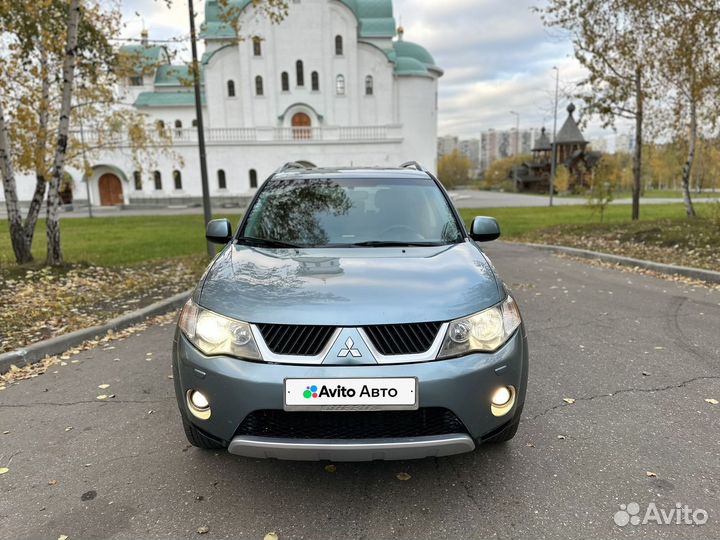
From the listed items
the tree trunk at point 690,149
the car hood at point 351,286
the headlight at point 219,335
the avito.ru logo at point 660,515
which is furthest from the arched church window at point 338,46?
the avito.ru logo at point 660,515

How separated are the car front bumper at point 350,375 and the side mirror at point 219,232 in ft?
4.98

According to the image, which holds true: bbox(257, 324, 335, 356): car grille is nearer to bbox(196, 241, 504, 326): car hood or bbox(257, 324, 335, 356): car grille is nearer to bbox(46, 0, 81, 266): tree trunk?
bbox(196, 241, 504, 326): car hood

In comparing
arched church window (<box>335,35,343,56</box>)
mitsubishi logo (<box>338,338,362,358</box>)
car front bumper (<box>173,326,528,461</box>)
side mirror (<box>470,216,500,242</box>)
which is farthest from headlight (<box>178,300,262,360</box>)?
arched church window (<box>335,35,343,56</box>)

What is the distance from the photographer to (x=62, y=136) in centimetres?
831

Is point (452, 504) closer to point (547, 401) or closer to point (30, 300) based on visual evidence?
point (547, 401)

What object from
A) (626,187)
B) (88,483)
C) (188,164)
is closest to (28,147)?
(88,483)

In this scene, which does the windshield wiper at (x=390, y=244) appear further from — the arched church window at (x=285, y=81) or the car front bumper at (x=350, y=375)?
the arched church window at (x=285, y=81)

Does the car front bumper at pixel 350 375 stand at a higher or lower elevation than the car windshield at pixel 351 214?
lower

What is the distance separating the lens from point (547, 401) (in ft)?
12.1

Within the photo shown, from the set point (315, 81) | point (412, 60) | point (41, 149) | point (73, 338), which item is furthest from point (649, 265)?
point (412, 60)

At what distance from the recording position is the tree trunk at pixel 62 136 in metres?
8.13

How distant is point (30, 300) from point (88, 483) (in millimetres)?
5048

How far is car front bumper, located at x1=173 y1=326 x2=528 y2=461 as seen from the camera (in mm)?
2248

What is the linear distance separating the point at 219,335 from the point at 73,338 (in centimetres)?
378
